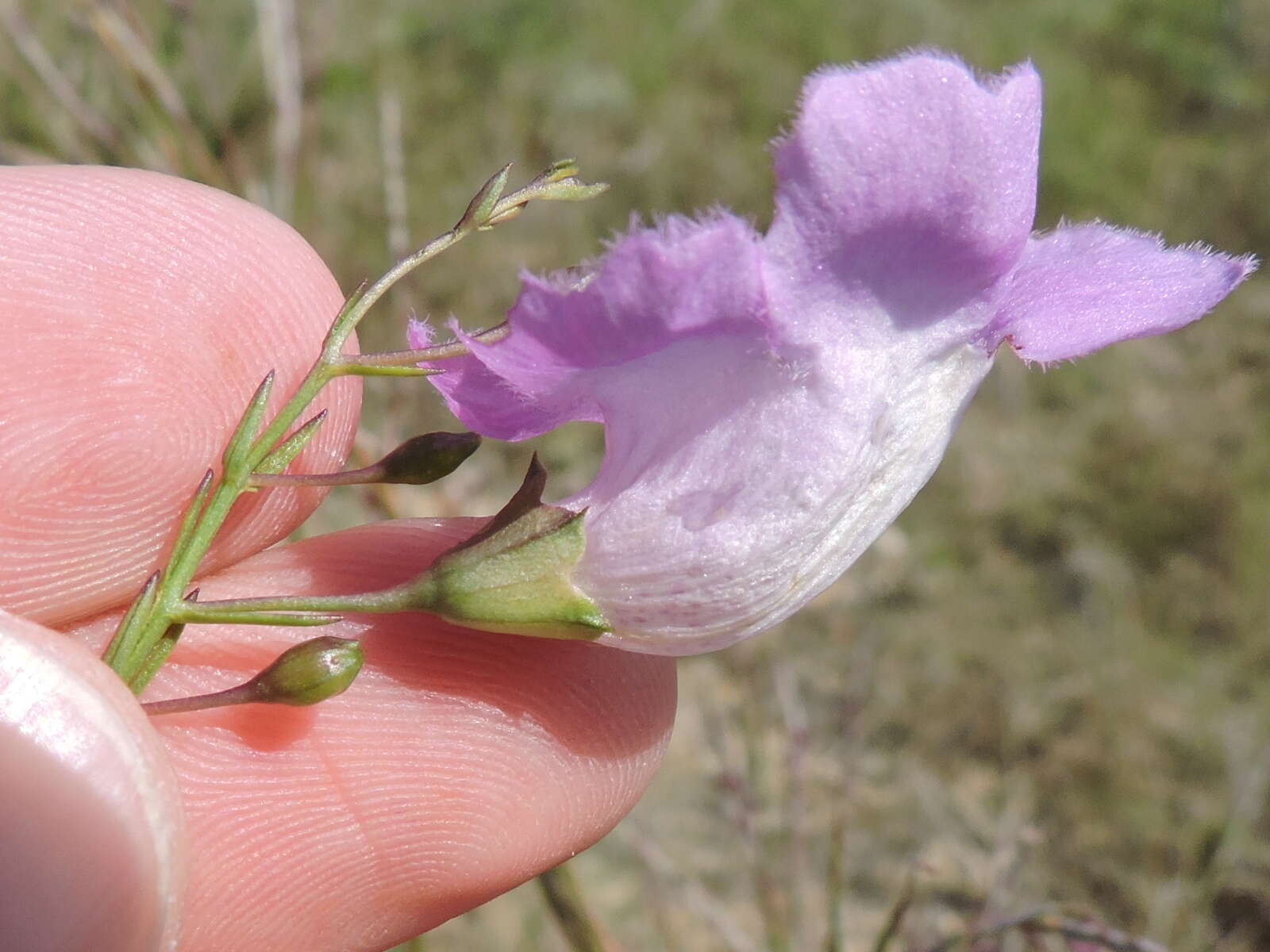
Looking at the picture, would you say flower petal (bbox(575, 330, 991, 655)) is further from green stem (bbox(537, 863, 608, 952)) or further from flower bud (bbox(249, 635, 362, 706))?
green stem (bbox(537, 863, 608, 952))

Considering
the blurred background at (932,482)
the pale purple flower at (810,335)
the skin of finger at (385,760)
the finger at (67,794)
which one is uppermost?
the pale purple flower at (810,335)

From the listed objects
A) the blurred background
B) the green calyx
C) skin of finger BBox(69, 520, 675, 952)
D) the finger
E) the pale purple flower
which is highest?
the pale purple flower

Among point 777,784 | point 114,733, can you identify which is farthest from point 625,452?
point 777,784

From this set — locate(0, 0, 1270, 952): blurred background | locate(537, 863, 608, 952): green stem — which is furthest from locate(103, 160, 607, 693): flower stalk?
locate(0, 0, 1270, 952): blurred background

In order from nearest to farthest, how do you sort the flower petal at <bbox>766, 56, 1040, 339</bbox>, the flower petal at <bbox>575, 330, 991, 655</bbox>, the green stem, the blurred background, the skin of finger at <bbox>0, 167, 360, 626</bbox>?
the flower petal at <bbox>766, 56, 1040, 339</bbox>, the flower petal at <bbox>575, 330, 991, 655</bbox>, the skin of finger at <bbox>0, 167, 360, 626</bbox>, the green stem, the blurred background

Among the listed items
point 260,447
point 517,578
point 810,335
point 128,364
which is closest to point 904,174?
point 810,335

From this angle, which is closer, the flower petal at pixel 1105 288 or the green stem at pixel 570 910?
the flower petal at pixel 1105 288

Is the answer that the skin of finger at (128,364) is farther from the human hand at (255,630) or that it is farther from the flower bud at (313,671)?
the flower bud at (313,671)

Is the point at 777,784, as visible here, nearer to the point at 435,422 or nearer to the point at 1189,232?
the point at 435,422

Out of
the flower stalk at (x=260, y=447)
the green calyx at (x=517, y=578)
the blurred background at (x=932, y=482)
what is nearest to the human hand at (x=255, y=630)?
the flower stalk at (x=260, y=447)

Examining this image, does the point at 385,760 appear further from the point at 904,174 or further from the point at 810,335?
the point at 904,174
